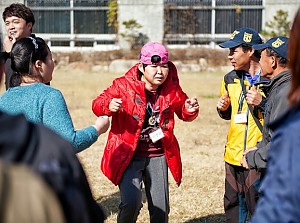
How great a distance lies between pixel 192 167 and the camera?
8273 millimetres

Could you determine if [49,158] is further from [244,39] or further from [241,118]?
[244,39]

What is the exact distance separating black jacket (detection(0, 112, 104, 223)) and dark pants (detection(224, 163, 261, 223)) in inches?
137

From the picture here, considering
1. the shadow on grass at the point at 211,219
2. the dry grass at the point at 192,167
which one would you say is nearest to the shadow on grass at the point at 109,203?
the dry grass at the point at 192,167

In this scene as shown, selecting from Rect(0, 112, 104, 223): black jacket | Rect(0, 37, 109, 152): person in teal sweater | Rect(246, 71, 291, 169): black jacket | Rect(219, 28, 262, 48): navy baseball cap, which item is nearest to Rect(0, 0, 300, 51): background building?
Rect(219, 28, 262, 48): navy baseball cap

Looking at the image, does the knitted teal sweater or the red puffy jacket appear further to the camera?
the red puffy jacket

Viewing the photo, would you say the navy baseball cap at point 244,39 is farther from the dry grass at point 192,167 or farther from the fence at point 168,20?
the fence at point 168,20

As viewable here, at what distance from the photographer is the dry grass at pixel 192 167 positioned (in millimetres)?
6504

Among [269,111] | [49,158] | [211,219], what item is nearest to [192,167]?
[211,219]

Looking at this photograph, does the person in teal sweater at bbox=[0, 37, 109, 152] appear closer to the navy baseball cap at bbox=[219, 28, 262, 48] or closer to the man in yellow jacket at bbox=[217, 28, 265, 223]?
the man in yellow jacket at bbox=[217, 28, 265, 223]

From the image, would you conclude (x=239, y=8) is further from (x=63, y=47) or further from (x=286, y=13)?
(x=63, y=47)

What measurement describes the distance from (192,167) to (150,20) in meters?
17.7

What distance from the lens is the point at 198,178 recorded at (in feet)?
25.3

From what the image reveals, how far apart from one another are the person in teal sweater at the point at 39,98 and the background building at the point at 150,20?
842 inches

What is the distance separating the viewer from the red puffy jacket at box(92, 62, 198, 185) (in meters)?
4.95
